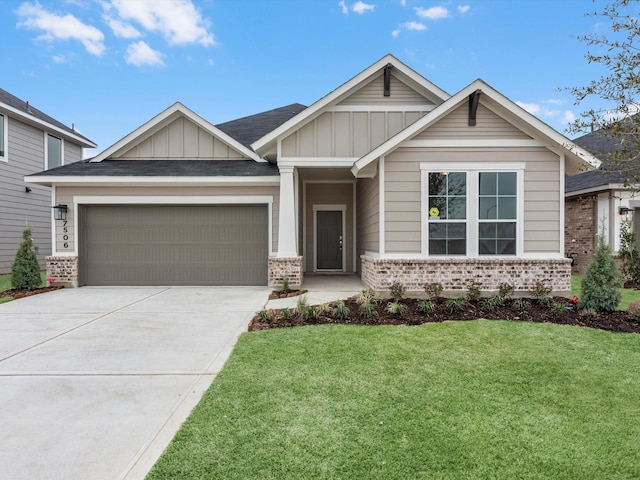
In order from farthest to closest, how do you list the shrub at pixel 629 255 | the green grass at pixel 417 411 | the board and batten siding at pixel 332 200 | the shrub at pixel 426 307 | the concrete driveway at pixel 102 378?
1. the board and batten siding at pixel 332 200
2. the shrub at pixel 629 255
3. the shrub at pixel 426 307
4. the concrete driveway at pixel 102 378
5. the green grass at pixel 417 411

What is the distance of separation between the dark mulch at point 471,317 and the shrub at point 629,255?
5434 millimetres

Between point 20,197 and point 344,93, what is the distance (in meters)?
12.8

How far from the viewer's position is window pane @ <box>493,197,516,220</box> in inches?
311

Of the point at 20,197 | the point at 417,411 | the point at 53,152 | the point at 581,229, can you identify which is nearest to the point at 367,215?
the point at 417,411

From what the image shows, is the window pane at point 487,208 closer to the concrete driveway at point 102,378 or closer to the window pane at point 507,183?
the window pane at point 507,183

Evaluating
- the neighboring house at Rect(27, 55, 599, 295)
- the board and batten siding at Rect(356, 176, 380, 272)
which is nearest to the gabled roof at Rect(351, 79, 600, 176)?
the neighboring house at Rect(27, 55, 599, 295)

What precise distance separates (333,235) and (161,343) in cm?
820

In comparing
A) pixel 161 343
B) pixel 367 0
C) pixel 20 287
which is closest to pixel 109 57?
pixel 367 0

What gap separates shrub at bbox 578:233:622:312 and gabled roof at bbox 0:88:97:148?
17314 mm

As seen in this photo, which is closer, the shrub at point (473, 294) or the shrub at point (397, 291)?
the shrub at point (473, 294)

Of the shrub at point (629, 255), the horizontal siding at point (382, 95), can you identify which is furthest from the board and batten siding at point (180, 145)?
the shrub at point (629, 255)

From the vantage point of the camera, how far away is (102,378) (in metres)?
3.98

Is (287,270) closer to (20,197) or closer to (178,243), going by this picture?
(178,243)

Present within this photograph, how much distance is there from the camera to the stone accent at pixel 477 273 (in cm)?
788
